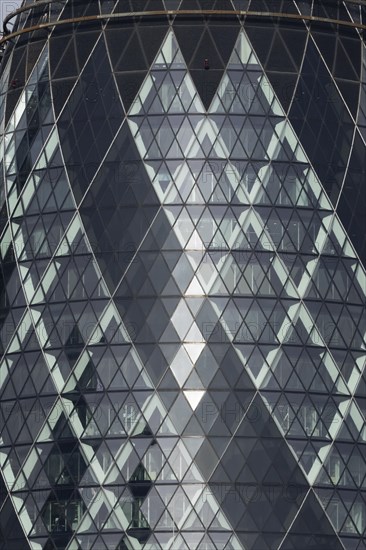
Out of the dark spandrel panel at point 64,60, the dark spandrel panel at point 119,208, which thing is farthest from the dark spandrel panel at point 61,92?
the dark spandrel panel at point 119,208

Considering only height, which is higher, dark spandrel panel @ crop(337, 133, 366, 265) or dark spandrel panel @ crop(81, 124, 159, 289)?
dark spandrel panel @ crop(81, 124, 159, 289)

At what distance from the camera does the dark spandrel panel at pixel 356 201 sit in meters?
104

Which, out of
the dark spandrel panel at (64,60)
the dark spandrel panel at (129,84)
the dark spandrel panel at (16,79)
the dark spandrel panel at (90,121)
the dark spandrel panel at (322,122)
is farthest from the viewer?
the dark spandrel panel at (16,79)

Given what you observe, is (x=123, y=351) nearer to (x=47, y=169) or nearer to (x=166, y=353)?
(x=166, y=353)

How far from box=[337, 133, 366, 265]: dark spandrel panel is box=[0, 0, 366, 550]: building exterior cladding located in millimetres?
94

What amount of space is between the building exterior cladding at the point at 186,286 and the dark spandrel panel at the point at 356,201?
0.09m

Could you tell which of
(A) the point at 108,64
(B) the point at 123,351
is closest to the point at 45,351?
(B) the point at 123,351

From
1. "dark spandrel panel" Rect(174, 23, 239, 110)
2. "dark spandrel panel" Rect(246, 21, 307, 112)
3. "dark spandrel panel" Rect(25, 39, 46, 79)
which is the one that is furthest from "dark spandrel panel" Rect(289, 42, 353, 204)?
"dark spandrel panel" Rect(25, 39, 46, 79)

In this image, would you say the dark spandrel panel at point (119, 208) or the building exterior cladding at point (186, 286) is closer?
the building exterior cladding at point (186, 286)

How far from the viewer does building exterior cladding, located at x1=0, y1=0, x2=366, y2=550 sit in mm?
100438

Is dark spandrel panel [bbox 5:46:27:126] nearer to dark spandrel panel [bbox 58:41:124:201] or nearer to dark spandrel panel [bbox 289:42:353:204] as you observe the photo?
dark spandrel panel [bbox 58:41:124:201]

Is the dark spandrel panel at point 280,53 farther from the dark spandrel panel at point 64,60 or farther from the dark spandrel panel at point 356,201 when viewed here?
the dark spandrel panel at point 64,60

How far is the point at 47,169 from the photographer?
344 feet

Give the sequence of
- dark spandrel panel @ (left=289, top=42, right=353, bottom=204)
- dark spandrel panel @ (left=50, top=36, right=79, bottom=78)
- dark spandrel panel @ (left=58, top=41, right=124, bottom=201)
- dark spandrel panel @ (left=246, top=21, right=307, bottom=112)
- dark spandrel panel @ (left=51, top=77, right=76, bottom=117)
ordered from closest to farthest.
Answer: dark spandrel panel @ (left=58, top=41, right=124, bottom=201)
dark spandrel panel @ (left=289, top=42, right=353, bottom=204)
dark spandrel panel @ (left=246, top=21, right=307, bottom=112)
dark spandrel panel @ (left=51, top=77, right=76, bottom=117)
dark spandrel panel @ (left=50, top=36, right=79, bottom=78)
